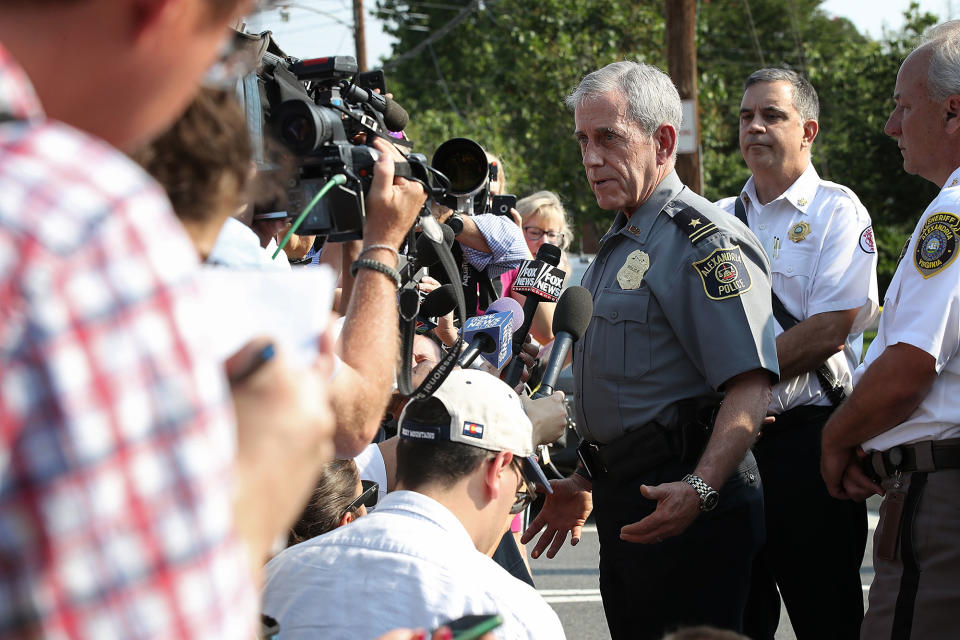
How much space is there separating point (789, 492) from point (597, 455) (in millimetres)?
889

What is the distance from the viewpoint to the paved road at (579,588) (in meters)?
5.33

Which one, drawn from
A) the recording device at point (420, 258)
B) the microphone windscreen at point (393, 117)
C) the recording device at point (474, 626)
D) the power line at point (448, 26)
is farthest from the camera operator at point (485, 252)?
the power line at point (448, 26)

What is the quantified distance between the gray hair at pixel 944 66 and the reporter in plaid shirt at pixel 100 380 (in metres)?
2.96

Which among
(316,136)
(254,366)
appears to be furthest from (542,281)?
(254,366)

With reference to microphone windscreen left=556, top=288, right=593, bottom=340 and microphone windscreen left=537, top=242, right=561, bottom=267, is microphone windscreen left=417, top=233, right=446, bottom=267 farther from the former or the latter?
microphone windscreen left=537, top=242, right=561, bottom=267

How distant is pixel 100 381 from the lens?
651 mm

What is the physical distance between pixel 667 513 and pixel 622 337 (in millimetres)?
589

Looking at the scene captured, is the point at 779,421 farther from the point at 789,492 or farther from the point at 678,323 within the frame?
the point at 678,323

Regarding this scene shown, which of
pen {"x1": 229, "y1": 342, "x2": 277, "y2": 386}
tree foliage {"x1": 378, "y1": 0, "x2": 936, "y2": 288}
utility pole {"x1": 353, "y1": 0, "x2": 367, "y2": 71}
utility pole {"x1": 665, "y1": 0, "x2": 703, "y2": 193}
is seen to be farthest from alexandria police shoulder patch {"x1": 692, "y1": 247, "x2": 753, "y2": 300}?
utility pole {"x1": 353, "y1": 0, "x2": 367, "y2": 71}

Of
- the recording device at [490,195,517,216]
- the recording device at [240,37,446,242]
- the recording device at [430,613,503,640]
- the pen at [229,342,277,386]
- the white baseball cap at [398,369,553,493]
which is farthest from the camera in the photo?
the recording device at [490,195,517,216]

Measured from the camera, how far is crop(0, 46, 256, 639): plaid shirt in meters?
0.64

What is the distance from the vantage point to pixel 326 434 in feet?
2.93

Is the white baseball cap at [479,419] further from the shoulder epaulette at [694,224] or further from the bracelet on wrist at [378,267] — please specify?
the shoulder epaulette at [694,224]

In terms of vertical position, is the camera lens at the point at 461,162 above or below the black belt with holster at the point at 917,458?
above
